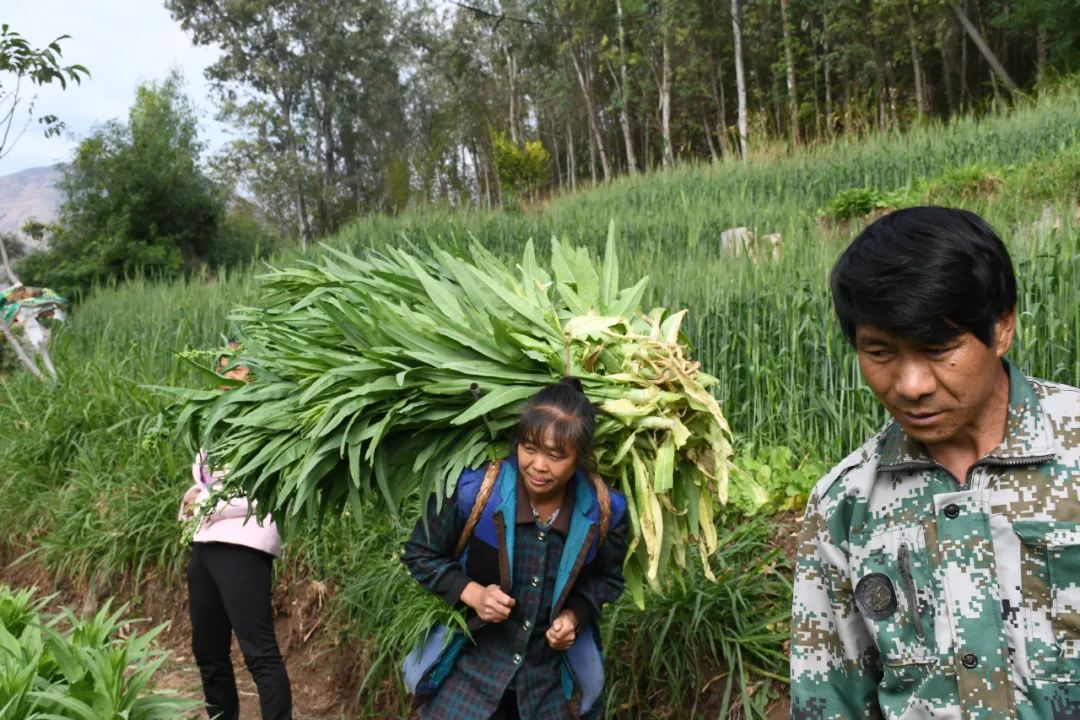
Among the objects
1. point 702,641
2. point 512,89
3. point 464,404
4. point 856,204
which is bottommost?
point 702,641

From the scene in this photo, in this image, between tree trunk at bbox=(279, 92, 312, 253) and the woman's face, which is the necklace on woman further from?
tree trunk at bbox=(279, 92, 312, 253)

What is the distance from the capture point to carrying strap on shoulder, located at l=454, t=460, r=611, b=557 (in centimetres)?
233

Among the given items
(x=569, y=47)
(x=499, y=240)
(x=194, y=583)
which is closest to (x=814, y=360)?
(x=194, y=583)

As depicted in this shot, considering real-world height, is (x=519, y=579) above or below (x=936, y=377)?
below

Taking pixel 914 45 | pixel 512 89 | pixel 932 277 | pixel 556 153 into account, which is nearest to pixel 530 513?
pixel 932 277

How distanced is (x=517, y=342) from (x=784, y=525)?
190 centimetres

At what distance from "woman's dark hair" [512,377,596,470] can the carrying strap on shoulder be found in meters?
0.11

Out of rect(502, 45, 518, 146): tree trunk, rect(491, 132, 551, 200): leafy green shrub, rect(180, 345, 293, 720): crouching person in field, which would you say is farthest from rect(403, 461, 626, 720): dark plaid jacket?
rect(502, 45, 518, 146): tree trunk

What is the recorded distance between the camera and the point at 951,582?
1.24 m

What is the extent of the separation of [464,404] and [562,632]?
60cm

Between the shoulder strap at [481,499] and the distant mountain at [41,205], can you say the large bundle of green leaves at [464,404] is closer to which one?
the shoulder strap at [481,499]

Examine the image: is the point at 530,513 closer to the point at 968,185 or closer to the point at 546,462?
the point at 546,462

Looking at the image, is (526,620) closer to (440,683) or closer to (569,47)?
(440,683)

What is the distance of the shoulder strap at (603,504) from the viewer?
2.33 metres
